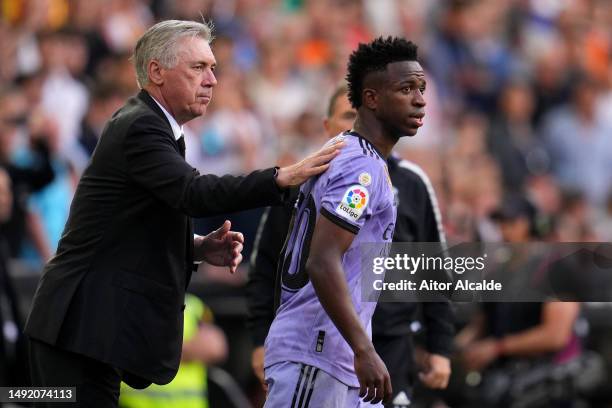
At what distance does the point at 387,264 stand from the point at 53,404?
63.1 inches

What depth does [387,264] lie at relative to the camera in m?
5.95

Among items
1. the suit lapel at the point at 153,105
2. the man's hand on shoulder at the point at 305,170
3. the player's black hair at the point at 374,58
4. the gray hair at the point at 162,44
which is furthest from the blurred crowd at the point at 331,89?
the man's hand on shoulder at the point at 305,170

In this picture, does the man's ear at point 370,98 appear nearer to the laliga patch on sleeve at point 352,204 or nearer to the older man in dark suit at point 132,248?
the older man in dark suit at point 132,248

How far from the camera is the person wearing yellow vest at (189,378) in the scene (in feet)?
29.2

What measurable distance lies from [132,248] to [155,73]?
809mm

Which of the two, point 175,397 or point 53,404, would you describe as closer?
point 53,404

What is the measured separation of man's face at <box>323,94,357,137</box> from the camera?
716cm

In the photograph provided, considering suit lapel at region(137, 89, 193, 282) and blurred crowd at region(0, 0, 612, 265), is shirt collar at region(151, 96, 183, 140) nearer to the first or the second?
suit lapel at region(137, 89, 193, 282)

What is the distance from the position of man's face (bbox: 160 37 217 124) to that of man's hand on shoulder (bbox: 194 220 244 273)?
25.8 inches

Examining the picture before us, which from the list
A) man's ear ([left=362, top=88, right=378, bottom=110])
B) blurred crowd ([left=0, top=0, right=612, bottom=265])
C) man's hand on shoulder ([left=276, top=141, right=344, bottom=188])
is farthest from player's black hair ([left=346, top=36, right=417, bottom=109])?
blurred crowd ([left=0, top=0, right=612, bottom=265])

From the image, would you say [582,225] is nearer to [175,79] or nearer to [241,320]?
[241,320]

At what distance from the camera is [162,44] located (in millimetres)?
5863

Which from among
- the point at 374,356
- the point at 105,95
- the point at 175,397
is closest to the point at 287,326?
the point at 374,356

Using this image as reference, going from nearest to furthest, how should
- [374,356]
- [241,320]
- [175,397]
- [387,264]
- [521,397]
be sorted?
[374,356] → [387,264] → [175,397] → [521,397] → [241,320]
